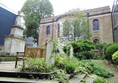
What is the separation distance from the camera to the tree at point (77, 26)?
816 inches

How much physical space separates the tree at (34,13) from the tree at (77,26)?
1109cm

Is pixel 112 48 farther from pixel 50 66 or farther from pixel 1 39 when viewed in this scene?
pixel 1 39

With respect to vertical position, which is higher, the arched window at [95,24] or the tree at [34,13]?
the tree at [34,13]

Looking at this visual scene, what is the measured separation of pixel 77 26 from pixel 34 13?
13.3 meters

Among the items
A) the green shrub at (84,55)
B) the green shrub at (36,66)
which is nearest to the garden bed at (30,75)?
the green shrub at (36,66)

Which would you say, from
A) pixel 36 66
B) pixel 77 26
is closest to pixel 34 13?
pixel 77 26

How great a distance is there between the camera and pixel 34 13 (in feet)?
102

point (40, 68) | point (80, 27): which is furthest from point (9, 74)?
point (80, 27)

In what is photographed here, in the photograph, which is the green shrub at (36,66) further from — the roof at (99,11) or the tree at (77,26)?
the roof at (99,11)

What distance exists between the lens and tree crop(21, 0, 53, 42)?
30297 mm

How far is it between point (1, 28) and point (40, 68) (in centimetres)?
1130

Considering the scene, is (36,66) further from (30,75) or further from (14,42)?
(14,42)

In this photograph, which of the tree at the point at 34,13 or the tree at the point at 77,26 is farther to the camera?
the tree at the point at 34,13

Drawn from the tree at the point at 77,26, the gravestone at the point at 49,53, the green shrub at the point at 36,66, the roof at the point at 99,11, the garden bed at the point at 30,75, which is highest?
the roof at the point at 99,11
